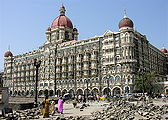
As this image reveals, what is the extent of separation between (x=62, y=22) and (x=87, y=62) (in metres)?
25.4

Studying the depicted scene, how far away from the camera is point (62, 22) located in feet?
282

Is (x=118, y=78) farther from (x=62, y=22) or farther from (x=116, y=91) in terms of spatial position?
(x=62, y=22)

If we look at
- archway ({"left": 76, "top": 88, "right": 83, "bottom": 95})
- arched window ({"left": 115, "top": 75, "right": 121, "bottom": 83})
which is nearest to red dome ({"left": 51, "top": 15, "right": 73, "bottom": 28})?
archway ({"left": 76, "top": 88, "right": 83, "bottom": 95})

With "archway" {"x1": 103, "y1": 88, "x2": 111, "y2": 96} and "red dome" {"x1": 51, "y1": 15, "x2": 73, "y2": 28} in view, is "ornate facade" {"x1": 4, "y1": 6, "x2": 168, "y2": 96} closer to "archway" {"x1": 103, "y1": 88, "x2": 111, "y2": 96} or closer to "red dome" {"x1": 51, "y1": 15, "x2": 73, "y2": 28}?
"red dome" {"x1": 51, "y1": 15, "x2": 73, "y2": 28}

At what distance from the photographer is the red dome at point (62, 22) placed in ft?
281

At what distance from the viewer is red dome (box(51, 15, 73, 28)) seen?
85.7 meters

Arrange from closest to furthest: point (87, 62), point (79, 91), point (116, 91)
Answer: point (116, 91) < point (87, 62) < point (79, 91)

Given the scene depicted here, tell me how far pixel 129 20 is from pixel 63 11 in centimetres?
4100

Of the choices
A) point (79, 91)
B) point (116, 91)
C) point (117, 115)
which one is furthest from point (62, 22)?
point (117, 115)

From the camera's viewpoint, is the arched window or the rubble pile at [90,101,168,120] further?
the arched window

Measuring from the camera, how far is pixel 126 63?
195ft

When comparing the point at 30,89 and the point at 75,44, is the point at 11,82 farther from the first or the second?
the point at 75,44

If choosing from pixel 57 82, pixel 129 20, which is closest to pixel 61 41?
pixel 57 82

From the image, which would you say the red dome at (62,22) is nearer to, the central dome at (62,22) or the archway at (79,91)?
the central dome at (62,22)
